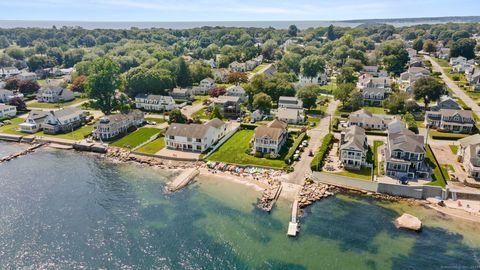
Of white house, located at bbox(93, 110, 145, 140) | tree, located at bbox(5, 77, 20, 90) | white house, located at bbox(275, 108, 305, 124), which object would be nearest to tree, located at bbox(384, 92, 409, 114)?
white house, located at bbox(275, 108, 305, 124)

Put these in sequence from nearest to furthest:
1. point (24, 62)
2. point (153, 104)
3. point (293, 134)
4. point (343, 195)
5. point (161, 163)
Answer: point (343, 195)
point (161, 163)
point (293, 134)
point (153, 104)
point (24, 62)

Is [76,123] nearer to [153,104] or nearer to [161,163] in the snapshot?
[153,104]

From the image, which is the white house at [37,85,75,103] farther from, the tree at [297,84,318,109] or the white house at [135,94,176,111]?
the tree at [297,84,318,109]

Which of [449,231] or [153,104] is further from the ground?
[153,104]

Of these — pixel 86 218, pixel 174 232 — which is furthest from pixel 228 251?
pixel 86 218

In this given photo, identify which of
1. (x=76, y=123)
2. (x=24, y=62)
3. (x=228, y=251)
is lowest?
(x=228, y=251)

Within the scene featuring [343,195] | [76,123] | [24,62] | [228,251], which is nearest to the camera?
[228,251]
